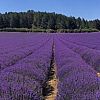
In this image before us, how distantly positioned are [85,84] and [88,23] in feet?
333

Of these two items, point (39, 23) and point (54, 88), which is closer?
point (54, 88)

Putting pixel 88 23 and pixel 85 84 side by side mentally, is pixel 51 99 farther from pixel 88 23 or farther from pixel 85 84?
pixel 88 23

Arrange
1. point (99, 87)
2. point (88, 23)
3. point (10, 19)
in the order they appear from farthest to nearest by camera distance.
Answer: point (88, 23)
point (10, 19)
point (99, 87)

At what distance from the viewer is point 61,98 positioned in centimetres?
506

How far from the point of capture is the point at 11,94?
5.10 m

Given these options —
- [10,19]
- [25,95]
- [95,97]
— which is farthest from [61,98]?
[10,19]

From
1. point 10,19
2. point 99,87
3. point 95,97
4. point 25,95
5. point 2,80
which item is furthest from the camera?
point 10,19

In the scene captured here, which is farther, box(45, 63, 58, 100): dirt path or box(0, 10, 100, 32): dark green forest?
box(0, 10, 100, 32): dark green forest

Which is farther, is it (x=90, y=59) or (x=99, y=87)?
(x=90, y=59)

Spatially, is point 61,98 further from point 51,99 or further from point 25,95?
point 51,99

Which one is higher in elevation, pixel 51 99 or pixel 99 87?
pixel 99 87

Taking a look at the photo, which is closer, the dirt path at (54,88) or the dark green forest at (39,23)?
the dirt path at (54,88)

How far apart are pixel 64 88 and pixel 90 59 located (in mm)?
7808

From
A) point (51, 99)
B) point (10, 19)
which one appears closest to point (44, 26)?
point (10, 19)
